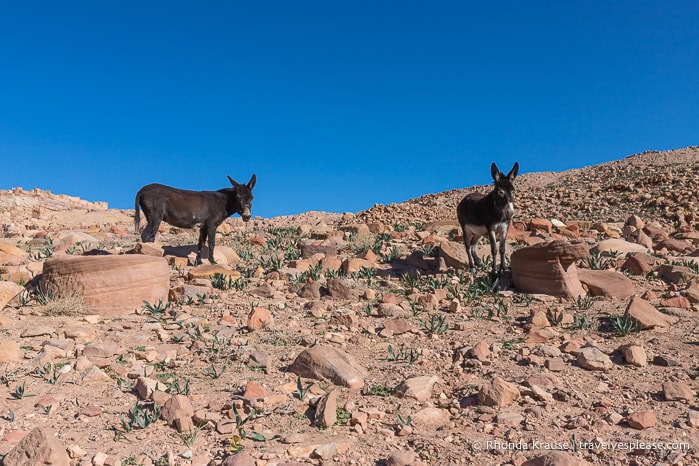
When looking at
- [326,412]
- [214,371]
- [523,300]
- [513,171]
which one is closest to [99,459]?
[214,371]

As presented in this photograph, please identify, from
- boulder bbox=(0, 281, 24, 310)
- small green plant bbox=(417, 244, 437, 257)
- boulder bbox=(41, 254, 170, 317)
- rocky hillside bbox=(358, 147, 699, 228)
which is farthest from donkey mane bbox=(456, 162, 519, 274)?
rocky hillside bbox=(358, 147, 699, 228)

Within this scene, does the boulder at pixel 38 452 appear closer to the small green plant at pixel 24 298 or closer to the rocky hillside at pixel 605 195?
the small green plant at pixel 24 298

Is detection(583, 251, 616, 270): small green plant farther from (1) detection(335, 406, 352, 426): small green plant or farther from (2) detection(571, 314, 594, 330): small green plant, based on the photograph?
(1) detection(335, 406, 352, 426): small green plant

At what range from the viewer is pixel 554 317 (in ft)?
24.1

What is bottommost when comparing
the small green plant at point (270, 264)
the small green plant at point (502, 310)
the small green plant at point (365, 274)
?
the small green plant at point (502, 310)

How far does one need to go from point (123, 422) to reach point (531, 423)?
11.1ft

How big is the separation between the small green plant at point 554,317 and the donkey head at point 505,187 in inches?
88.6

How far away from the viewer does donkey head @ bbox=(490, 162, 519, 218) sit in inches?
363

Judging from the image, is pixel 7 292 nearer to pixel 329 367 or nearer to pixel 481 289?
pixel 329 367

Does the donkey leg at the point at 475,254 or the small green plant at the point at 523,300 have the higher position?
the donkey leg at the point at 475,254

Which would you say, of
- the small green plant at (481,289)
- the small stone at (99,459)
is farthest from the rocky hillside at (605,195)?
the small stone at (99,459)

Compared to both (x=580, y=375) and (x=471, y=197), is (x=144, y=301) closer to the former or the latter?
(x=580, y=375)

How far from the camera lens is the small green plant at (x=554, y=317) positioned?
23.7ft

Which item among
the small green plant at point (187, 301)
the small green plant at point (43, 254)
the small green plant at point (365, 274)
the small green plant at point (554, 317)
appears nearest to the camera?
the small green plant at point (554, 317)
